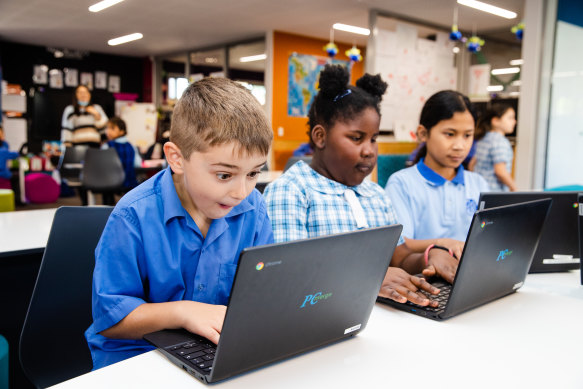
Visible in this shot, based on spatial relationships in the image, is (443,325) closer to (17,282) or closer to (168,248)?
(168,248)

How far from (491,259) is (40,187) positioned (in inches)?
327

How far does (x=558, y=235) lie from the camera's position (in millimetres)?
1452

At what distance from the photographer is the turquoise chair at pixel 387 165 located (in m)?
2.29

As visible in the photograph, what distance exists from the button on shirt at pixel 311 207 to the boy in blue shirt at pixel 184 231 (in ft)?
0.98

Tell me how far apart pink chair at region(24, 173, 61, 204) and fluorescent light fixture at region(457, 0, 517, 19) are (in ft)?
22.9

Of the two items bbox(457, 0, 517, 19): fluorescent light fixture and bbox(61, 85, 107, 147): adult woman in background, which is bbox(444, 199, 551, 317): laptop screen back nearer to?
bbox(457, 0, 517, 19): fluorescent light fixture

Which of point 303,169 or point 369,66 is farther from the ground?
point 369,66

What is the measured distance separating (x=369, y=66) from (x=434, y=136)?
17.4 ft

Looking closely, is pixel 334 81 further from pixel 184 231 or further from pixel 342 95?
pixel 184 231

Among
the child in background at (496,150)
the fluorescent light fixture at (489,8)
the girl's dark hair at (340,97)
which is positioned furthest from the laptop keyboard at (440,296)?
the fluorescent light fixture at (489,8)

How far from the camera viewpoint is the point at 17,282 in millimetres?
1742

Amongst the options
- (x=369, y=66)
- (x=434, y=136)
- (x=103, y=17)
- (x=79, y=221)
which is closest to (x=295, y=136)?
(x=369, y=66)

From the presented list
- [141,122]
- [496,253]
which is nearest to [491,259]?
[496,253]

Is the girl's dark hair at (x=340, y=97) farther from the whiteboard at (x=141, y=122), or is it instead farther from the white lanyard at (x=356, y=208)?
the whiteboard at (x=141, y=122)
